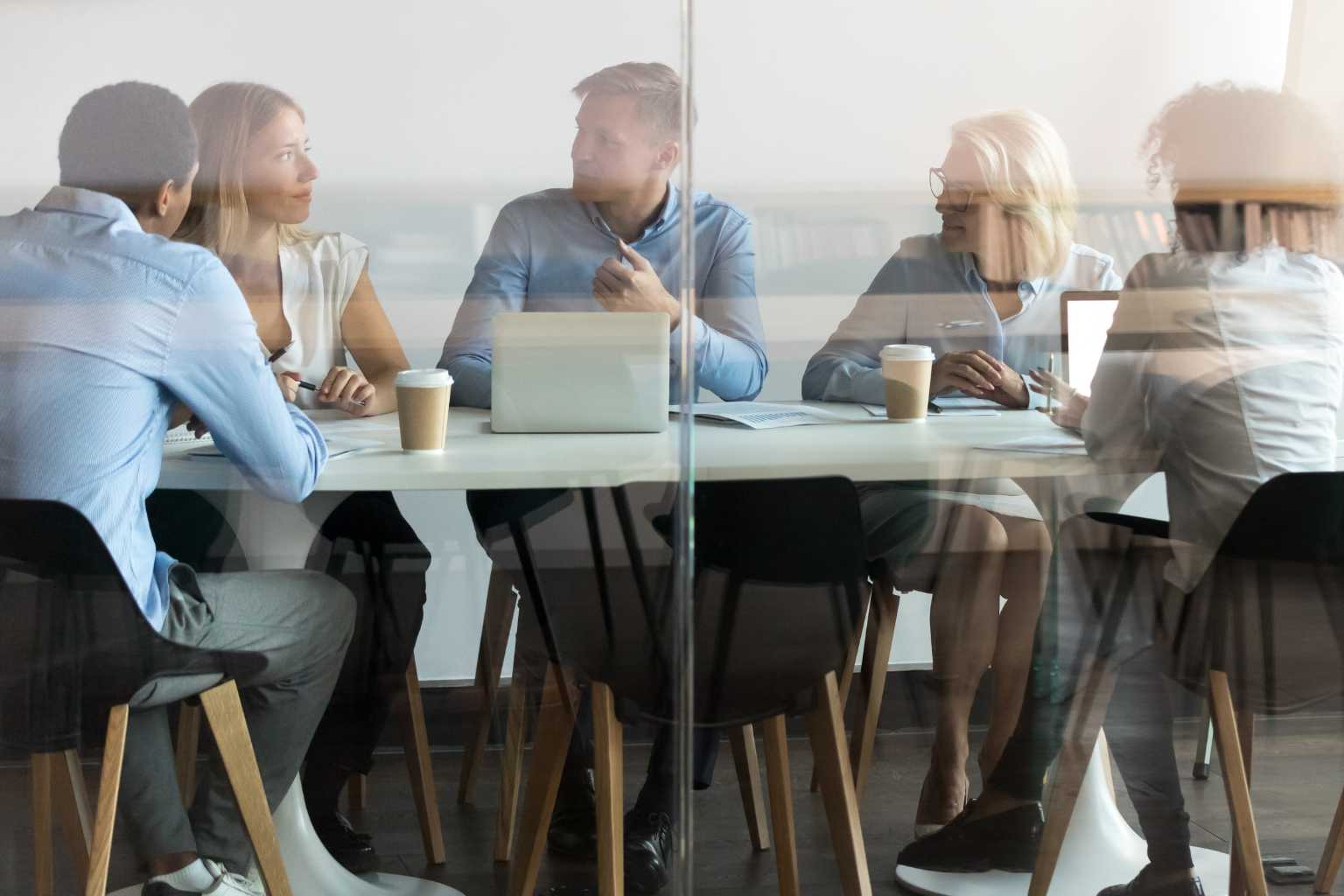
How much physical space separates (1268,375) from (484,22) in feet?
3.99

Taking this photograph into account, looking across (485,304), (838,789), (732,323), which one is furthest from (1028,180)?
(838,789)

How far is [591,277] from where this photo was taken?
1.93m

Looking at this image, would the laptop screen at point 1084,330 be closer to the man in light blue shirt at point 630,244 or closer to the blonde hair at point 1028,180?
the blonde hair at point 1028,180

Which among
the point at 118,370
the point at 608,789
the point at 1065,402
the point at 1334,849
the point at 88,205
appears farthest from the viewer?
the point at 1334,849

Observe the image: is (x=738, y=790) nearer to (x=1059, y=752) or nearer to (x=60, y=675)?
(x=1059, y=752)

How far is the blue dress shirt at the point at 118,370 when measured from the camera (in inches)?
64.1

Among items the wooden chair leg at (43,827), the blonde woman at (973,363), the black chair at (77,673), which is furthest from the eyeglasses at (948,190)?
the wooden chair leg at (43,827)

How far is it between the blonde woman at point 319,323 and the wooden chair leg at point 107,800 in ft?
0.80

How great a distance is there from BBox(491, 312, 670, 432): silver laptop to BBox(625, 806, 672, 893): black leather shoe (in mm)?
547

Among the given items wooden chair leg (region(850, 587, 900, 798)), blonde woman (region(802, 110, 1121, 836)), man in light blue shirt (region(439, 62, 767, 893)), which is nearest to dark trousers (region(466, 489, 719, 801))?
man in light blue shirt (region(439, 62, 767, 893))

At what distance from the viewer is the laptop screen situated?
1983mm

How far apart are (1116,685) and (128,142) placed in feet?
5.17

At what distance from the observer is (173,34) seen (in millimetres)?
1790

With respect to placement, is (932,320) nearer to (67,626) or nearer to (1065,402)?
(1065,402)
